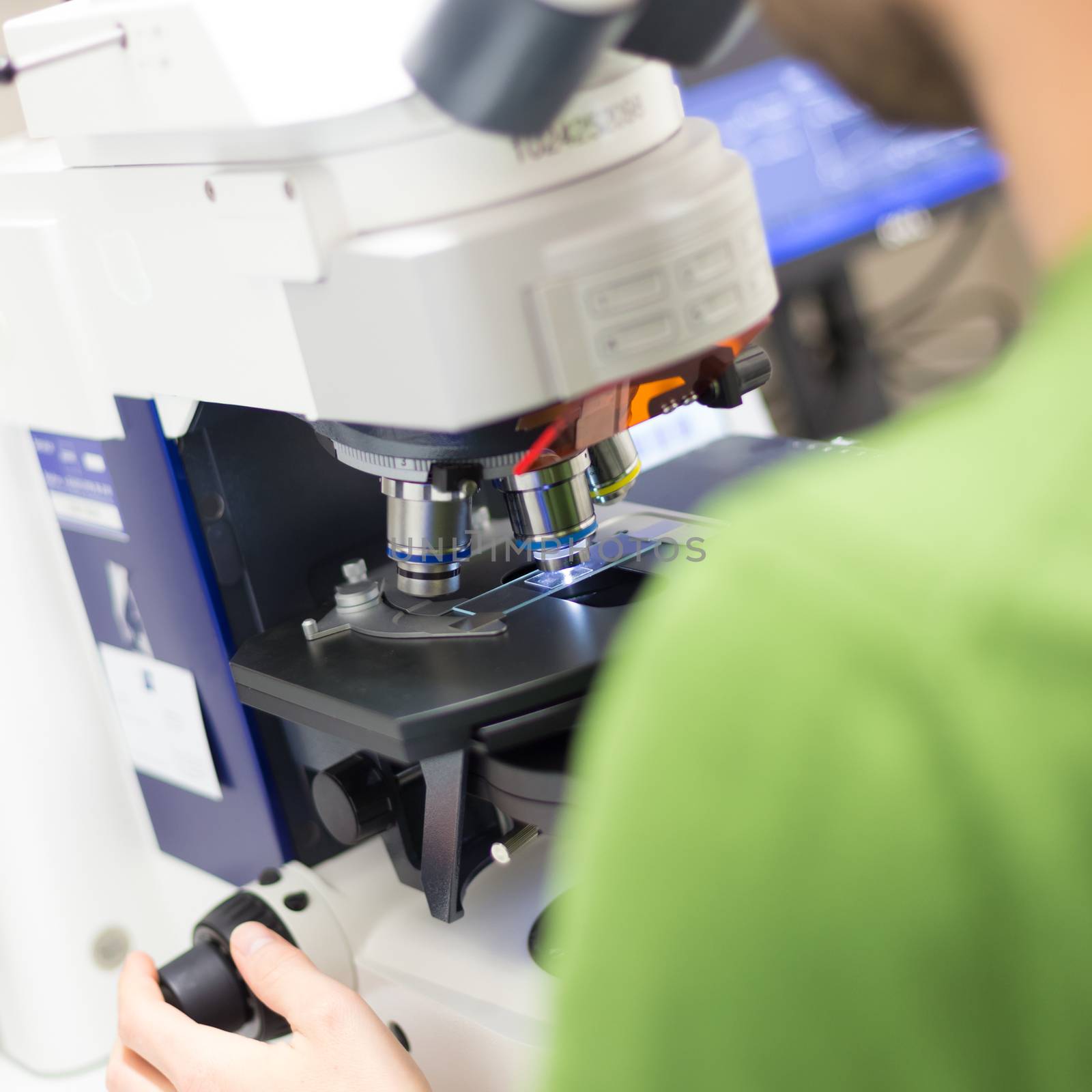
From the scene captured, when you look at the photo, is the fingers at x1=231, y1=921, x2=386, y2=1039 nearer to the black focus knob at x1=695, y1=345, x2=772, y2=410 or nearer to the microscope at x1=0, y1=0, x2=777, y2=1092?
the microscope at x1=0, y1=0, x2=777, y2=1092

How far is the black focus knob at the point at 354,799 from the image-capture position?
786mm

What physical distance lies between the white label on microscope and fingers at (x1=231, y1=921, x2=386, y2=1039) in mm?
162

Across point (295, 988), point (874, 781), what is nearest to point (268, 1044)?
point (295, 988)

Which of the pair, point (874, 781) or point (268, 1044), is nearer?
point (874, 781)

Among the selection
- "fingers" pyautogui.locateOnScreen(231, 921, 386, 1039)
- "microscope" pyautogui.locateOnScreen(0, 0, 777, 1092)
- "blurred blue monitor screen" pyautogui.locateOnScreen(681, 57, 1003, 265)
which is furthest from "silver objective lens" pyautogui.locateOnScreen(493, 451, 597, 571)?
"blurred blue monitor screen" pyautogui.locateOnScreen(681, 57, 1003, 265)

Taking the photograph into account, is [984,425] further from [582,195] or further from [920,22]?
[582,195]

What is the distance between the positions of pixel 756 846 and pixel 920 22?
213 mm

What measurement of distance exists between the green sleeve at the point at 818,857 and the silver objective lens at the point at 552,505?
390 mm

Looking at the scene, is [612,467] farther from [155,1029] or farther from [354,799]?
[155,1029]

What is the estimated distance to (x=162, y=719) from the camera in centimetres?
92

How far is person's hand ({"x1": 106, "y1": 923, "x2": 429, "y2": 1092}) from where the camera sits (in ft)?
2.18

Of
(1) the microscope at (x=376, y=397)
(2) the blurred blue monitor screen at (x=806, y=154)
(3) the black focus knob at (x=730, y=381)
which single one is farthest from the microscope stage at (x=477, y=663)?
(2) the blurred blue monitor screen at (x=806, y=154)

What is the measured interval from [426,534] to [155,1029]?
32 centimetres

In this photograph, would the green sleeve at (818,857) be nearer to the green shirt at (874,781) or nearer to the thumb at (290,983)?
the green shirt at (874,781)
